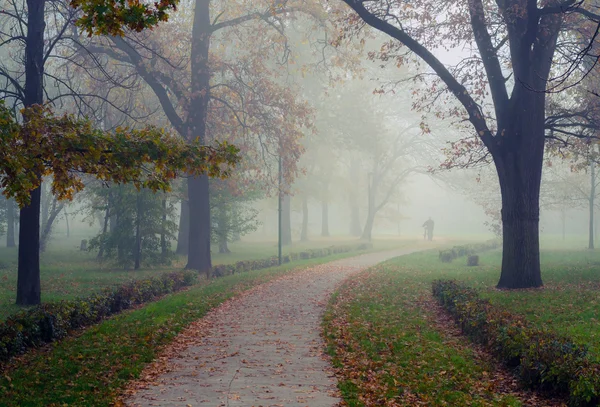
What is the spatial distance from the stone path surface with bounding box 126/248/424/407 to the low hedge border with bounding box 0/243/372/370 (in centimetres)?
238

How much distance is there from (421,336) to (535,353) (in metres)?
3.11

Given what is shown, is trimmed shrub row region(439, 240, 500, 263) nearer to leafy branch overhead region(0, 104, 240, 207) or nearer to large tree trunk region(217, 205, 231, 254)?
large tree trunk region(217, 205, 231, 254)

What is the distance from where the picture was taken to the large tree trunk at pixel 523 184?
1431 cm

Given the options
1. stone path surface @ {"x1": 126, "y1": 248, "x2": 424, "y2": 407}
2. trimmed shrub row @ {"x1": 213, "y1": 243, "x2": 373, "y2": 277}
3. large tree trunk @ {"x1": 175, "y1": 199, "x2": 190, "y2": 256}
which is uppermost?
large tree trunk @ {"x1": 175, "y1": 199, "x2": 190, "y2": 256}

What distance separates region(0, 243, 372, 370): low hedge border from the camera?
9.03 meters

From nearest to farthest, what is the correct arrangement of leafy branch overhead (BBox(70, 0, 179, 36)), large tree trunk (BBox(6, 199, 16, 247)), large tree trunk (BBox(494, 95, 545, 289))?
leafy branch overhead (BBox(70, 0, 179, 36))
large tree trunk (BBox(494, 95, 545, 289))
large tree trunk (BBox(6, 199, 16, 247))

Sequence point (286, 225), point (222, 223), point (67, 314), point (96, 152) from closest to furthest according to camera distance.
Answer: point (96, 152) → point (67, 314) → point (222, 223) → point (286, 225)

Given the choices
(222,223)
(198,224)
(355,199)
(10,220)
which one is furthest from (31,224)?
(355,199)

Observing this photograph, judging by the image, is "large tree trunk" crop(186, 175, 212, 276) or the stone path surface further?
"large tree trunk" crop(186, 175, 212, 276)

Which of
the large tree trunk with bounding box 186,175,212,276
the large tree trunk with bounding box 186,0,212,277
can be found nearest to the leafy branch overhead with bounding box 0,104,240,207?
the large tree trunk with bounding box 186,0,212,277

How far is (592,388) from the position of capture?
5723 mm

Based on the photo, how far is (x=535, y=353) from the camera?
7.00 meters

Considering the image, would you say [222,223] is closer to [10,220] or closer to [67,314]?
[10,220]

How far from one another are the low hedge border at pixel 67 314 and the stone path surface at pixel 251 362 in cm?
238
